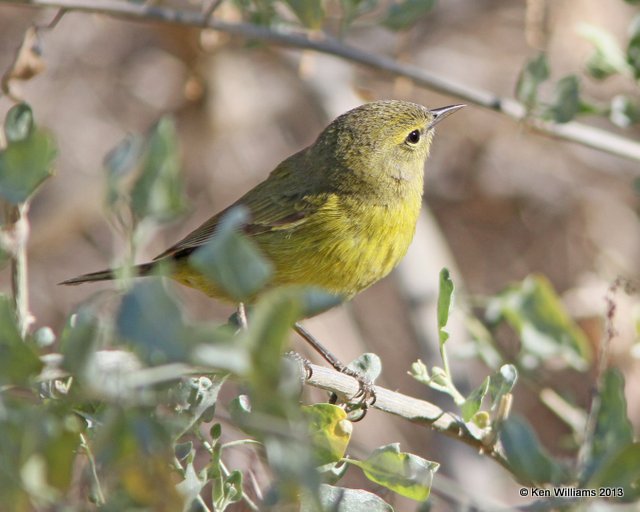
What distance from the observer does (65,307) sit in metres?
5.68

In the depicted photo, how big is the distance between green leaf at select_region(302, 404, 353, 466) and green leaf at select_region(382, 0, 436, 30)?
1886 millimetres

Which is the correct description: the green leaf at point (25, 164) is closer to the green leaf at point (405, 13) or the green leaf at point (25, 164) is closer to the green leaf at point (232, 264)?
the green leaf at point (232, 264)

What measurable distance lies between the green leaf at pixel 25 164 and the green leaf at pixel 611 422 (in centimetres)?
118

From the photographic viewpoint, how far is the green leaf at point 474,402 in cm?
196

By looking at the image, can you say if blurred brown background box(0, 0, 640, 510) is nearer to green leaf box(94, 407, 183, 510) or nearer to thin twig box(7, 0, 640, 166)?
thin twig box(7, 0, 640, 166)

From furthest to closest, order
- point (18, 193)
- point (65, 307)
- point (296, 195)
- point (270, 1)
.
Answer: point (65, 307), point (296, 195), point (270, 1), point (18, 193)

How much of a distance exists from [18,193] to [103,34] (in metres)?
5.08

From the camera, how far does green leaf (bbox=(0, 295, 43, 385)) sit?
1196 mm

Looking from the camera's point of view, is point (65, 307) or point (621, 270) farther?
point (65, 307)

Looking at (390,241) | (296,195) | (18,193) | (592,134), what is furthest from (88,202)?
(18,193)

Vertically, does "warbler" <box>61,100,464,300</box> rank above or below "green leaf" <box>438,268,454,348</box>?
below

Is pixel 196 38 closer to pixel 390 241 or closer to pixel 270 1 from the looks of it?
pixel 270 1

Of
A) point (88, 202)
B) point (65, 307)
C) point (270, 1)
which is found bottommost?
point (65, 307)

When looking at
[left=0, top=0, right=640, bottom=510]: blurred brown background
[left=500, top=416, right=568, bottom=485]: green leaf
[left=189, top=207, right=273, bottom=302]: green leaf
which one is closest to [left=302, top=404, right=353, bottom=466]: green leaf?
[left=500, top=416, right=568, bottom=485]: green leaf
